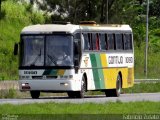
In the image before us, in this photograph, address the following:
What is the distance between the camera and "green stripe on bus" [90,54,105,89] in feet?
112

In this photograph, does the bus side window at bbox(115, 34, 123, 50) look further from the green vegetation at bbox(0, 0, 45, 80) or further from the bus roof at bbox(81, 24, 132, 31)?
the green vegetation at bbox(0, 0, 45, 80)

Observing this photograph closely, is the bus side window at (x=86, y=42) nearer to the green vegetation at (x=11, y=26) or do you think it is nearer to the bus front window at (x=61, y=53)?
the bus front window at (x=61, y=53)

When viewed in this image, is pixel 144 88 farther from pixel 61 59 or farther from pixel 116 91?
pixel 61 59

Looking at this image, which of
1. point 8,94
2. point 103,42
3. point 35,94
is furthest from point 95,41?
point 8,94

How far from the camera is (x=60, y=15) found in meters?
61.2

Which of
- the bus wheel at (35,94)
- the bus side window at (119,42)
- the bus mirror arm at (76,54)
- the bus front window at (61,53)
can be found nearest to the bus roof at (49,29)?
the bus front window at (61,53)

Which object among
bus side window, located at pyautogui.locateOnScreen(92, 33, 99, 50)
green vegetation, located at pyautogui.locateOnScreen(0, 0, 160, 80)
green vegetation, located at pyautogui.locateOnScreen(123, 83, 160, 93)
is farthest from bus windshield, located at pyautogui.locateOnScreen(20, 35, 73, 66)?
green vegetation, located at pyautogui.locateOnScreen(0, 0, 160, 80)

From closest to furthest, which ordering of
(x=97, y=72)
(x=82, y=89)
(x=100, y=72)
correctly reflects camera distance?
(x=82, y=89) < (x=97, y=72) < (x=100, y=72)

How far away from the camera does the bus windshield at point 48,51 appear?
32375mm

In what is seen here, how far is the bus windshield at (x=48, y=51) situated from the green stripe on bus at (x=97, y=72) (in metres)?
1.85

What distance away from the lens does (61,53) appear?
106 feet

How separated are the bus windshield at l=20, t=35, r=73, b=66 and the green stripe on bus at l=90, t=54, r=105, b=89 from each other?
1.85 metres

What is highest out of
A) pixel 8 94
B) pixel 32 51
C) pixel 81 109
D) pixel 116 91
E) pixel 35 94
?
pixel 81 109

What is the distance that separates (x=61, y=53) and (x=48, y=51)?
1.82ft
